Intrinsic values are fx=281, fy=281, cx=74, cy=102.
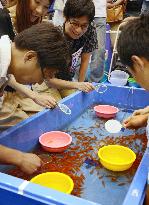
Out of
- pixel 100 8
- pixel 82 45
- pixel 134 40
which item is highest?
pixel 134 40

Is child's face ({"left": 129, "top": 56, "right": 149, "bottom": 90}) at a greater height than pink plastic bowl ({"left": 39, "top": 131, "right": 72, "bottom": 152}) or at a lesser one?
greater

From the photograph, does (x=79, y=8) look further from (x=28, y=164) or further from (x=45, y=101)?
(x=28, y=164)

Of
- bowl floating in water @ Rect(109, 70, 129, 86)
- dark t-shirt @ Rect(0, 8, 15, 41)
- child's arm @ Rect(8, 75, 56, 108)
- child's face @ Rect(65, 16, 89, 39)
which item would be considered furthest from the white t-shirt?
child's arm @ Rect(8, 75, 56, 108)

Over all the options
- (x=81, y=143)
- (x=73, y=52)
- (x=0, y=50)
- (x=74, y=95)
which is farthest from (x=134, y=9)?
(x=0, y=50)

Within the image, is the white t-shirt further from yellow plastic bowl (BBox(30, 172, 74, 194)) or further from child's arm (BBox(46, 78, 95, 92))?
yellow plastic bowl (BBox(30, 172, 74, 194))

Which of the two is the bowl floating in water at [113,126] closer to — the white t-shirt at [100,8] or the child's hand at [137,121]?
the child's hand at [137,121]

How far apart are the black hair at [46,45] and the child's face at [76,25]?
815mm

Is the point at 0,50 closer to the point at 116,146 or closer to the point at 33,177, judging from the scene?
the point at 33,177

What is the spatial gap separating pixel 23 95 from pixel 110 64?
275 centimetres

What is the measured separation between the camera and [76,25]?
2.23 meters

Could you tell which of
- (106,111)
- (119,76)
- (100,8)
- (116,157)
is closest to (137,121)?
(116,157)

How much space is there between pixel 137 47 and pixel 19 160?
773 mm

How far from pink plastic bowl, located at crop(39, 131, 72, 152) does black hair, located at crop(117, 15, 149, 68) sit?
68 centimetres

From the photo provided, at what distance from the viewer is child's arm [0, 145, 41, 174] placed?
136 centimetres
